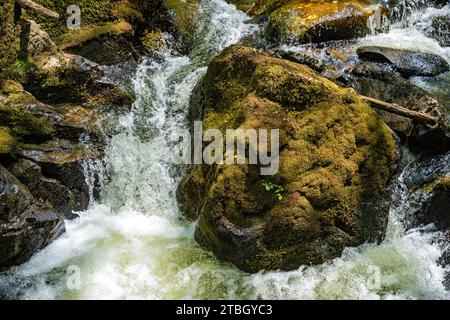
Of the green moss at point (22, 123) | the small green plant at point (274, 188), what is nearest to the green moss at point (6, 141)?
the green moss at point (22, 123)

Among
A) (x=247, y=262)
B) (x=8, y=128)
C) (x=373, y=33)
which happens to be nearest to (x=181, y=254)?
(x=247, y=262)

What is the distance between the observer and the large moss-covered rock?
5.21 meters

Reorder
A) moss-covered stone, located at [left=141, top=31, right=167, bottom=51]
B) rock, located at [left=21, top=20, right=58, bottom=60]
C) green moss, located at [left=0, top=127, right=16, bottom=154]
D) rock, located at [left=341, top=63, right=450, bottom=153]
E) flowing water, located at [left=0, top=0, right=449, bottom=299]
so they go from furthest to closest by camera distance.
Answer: moss-covered stone, located at [left=141, top=31, right=167, bottom=51]
rock, located at [left=21, top=20, right=58, bottom=60]
rock, located at [left=341, top=63, right=450, bottom=153]
green moss, located at [left=0, top=127, right=16, bottom=154]
flowing water, located at [left=0, top=0, right=449, bottom=299]

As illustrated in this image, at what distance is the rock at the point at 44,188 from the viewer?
6.02m

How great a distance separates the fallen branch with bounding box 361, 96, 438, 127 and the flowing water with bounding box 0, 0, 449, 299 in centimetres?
58

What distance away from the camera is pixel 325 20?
9.66 m

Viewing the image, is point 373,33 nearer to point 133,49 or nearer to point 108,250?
point 133,49

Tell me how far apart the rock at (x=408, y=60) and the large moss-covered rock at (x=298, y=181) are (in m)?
3.28

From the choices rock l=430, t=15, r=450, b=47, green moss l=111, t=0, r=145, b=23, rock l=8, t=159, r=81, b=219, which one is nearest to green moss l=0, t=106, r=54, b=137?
rock l=8, t=159, r=81, b=219

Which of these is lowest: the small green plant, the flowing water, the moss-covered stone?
the flowing water

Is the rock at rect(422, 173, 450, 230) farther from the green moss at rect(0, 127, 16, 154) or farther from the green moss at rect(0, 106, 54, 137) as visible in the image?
the green moss at rect(0, 127, 16, 154)

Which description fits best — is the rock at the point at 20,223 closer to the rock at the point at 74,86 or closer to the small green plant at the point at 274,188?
the rock at the point at 74,86

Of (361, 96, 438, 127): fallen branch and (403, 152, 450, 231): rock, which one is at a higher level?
(361, 96, 438, 127): fallen branch

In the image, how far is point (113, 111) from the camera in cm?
763
